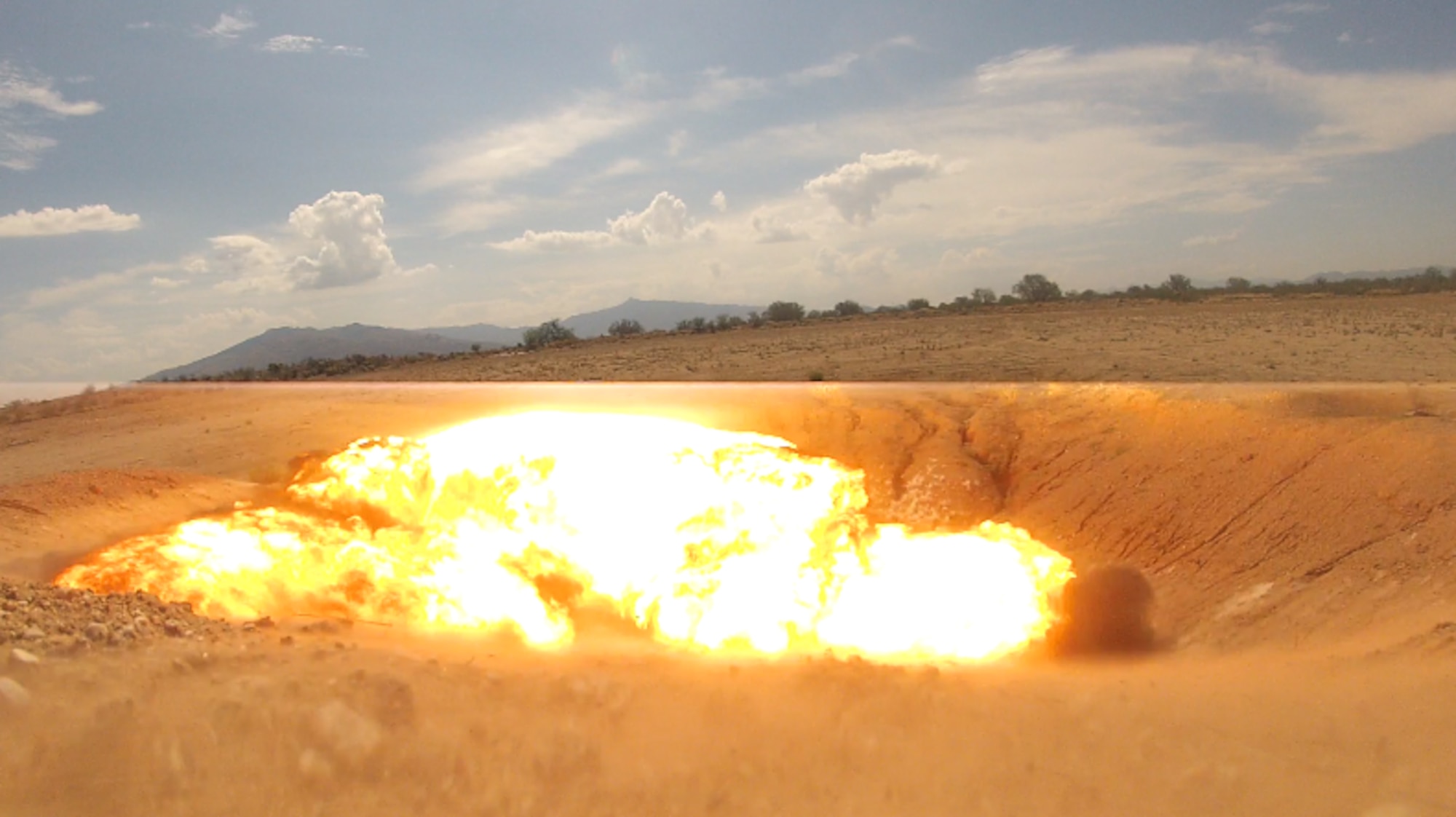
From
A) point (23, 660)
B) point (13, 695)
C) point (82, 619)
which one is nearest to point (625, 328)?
point (82, 619)

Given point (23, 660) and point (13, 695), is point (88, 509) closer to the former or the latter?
point (23, 660)

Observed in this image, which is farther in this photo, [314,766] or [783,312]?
[783,312]

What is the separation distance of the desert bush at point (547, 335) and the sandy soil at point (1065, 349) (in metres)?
2.35

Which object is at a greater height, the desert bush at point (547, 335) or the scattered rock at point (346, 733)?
the desert bush at point (547, 335)

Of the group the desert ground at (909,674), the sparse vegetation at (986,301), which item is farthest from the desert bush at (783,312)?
the desert ground at (909,674)

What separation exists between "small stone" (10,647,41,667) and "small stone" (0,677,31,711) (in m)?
0.17

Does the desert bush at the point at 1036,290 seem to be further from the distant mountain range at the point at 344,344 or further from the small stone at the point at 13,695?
the small stone at the point at 13,695

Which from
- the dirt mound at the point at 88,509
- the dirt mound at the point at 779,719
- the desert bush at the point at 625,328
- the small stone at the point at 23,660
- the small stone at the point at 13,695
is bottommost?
the dirt mound at the point at 779,719

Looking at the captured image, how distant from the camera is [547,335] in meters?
35.7

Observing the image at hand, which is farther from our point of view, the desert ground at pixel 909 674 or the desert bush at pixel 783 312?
the desert bush at pixel 783 312

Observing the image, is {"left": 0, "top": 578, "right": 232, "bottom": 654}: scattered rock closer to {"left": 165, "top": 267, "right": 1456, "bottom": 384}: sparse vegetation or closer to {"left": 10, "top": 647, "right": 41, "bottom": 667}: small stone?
{"left": 10, "top": 647, "right": 41, "bottom": 667}: small stone

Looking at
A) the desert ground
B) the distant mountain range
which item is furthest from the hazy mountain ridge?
the desert ground

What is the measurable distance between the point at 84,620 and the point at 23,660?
58 centimetres

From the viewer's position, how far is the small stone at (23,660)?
434 centimetres
